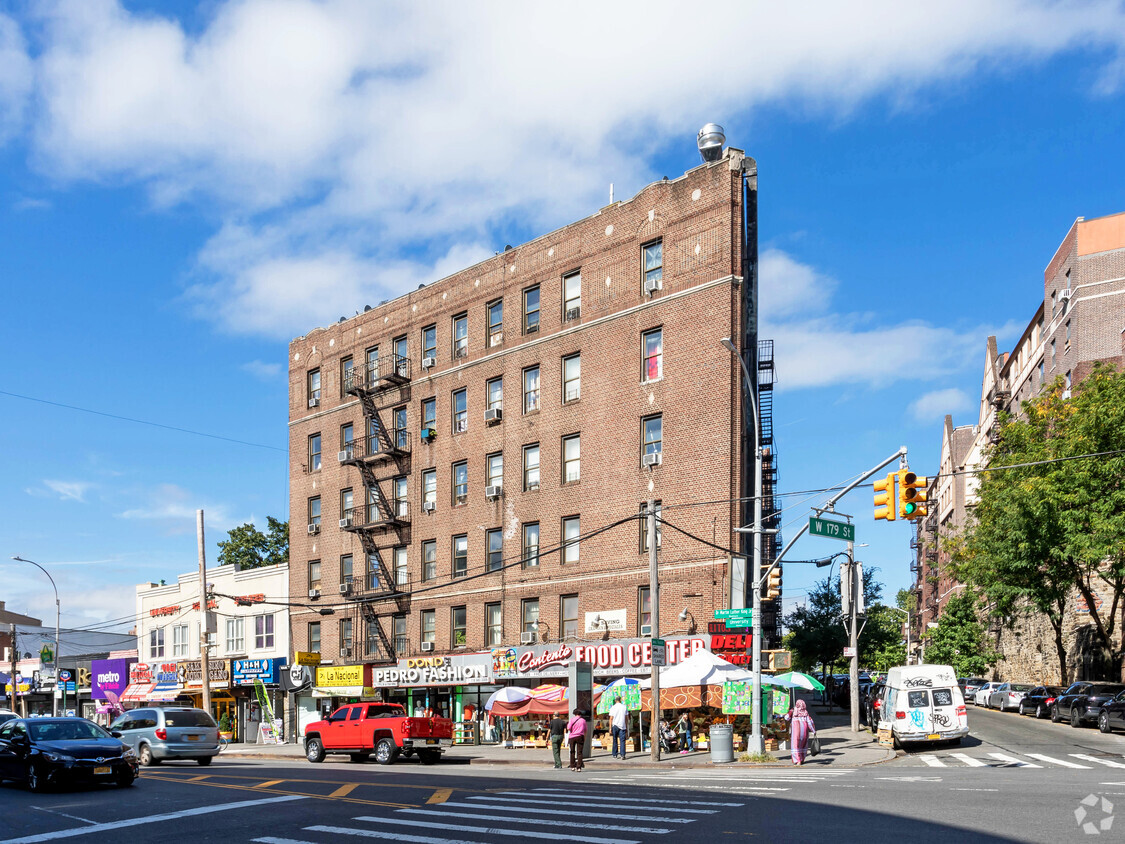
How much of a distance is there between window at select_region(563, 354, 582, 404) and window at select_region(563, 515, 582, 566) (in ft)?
15.1

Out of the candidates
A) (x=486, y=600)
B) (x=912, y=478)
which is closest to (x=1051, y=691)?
(x=486, y=600)

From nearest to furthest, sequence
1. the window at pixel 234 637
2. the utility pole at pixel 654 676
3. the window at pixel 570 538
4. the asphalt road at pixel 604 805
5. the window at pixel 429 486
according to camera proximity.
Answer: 1. the asphalt road at pixel 604 805
2. the utility pole at pixel 654 676
3. the window at pixel 570 538
4. the window at pixel 429 486
5. the window at pixel 234 637

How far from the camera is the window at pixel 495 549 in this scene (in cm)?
4150

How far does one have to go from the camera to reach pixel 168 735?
99.9 feet

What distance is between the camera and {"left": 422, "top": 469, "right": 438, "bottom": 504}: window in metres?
44.6

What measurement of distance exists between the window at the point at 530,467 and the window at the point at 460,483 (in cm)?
330

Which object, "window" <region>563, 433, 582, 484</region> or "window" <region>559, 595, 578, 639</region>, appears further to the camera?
"window" <region>563, 433, 582, 484</region>

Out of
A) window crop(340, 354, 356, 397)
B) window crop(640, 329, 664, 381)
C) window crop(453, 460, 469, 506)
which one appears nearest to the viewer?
window crop(640, 329, 664, 381)

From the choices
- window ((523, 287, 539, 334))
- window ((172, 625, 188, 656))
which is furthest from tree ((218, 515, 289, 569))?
window ((523, 287, 539, 334))

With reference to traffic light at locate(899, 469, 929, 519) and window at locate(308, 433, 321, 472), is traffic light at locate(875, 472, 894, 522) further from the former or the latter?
window at locate(308, 433, 321, 472)

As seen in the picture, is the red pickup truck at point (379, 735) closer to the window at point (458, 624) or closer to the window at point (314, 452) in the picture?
the window at point (458, 624)

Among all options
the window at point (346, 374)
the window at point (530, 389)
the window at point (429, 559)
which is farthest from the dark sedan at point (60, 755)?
the window at point (346, 374)

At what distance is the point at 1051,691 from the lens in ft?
141

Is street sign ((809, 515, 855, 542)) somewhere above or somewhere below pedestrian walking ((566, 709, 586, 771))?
above
